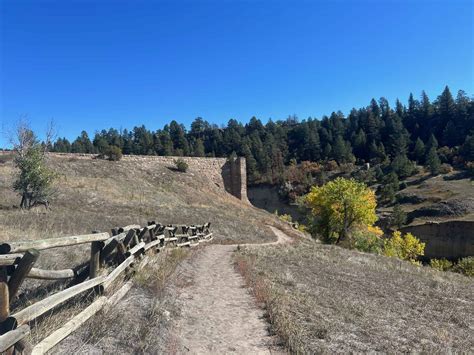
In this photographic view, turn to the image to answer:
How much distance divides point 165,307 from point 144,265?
309 cm

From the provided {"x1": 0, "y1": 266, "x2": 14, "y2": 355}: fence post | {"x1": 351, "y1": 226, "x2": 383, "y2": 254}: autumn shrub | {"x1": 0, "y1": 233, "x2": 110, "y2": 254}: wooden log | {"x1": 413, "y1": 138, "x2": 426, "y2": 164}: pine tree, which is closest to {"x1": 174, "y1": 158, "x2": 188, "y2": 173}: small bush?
{"x1": 351, "y1": 226, "x2": 383, "y2": 254}: autumn shrub

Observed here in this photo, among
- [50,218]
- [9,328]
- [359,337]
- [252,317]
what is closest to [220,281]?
[252,317]

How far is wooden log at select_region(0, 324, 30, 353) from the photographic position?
3.81 metres

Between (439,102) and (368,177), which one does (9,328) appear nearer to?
(368,177)

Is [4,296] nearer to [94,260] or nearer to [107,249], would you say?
[94,260]

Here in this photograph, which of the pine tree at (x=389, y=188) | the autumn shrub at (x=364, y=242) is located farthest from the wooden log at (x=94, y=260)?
the pine tree at (x=389, y=188)

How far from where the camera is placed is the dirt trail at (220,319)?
6227mm

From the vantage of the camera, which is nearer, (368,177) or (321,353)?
(321,353)

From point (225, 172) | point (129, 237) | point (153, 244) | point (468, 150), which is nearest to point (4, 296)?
point (129, 237)

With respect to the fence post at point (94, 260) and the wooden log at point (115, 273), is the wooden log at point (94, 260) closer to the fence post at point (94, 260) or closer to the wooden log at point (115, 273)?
the fence post at point (94, 260)

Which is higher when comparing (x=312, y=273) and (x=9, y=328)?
(x=9, y=328)

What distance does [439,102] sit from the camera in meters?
134

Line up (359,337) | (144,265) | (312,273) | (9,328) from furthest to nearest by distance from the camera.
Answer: (312,273), (144,265), (359,337), (9,328)

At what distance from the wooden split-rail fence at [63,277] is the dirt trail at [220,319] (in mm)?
1392
